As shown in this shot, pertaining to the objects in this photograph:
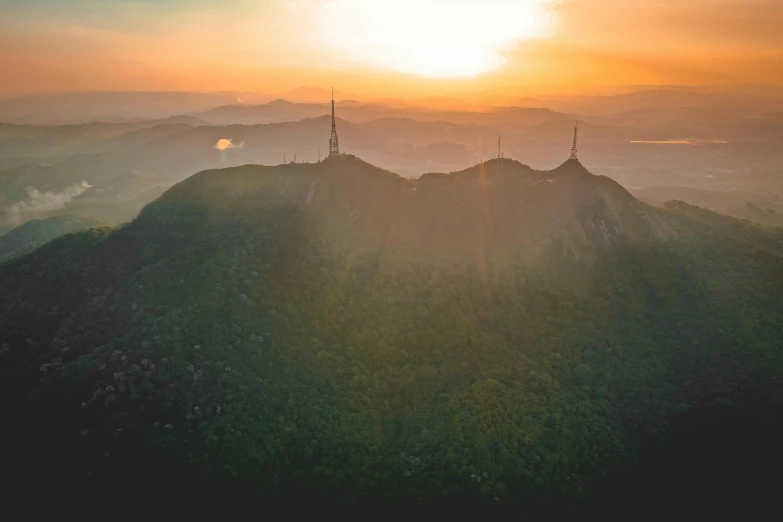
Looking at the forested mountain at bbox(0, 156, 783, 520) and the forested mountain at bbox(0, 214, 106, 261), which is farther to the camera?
the forested mountain at bbox(0, 214, 106, 261)

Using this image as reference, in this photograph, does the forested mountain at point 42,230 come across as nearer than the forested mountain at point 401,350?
No

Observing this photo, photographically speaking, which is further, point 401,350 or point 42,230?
point 42,230

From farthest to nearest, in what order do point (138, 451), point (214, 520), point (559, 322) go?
1. point (559, 322)
2. point (138, 451)
3. point (214, 520)

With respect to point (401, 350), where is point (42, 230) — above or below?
below

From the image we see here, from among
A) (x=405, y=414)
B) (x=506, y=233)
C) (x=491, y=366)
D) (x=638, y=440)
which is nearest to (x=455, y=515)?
(x=405, y=414)

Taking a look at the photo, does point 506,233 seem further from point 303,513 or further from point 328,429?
point 303,513

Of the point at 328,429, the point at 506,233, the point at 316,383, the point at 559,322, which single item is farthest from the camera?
the point at 506,233

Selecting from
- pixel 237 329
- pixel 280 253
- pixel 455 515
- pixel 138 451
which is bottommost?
pixel 455 515

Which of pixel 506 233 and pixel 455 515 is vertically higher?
pixel 506 233
